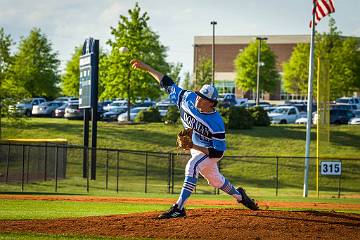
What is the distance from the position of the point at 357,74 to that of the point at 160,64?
19.2 metres

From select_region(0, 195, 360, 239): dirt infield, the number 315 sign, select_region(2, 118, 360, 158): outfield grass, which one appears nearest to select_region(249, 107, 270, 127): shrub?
select_region(2, 118, 360, 158): outfield grass

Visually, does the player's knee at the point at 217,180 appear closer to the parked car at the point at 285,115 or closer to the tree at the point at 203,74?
the parked car at the point at 285,115

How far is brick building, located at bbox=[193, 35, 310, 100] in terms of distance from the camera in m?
101

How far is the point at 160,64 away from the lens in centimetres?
6419

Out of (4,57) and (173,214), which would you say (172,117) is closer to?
(4,57)

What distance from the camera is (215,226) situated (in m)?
10.9

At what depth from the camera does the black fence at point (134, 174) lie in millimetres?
28453

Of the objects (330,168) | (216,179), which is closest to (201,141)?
(216,179)

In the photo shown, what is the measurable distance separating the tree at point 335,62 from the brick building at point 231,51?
26.0m

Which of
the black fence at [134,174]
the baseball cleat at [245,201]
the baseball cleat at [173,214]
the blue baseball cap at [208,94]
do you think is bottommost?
the black fence at [134,174]

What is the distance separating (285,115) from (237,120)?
856cm

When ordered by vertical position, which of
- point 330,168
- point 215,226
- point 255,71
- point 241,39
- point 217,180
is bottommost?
point 330,168

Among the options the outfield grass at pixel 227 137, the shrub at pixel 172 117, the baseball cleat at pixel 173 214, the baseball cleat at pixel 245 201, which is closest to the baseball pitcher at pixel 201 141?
the baseball cleat at pixel 173 214

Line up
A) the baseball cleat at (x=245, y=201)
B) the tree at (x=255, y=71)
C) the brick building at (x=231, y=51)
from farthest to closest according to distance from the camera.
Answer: the brick building at (x=231, y=51) → the tree at (x=255, y=71) → the baseball cleat at (x=245, y=201)
